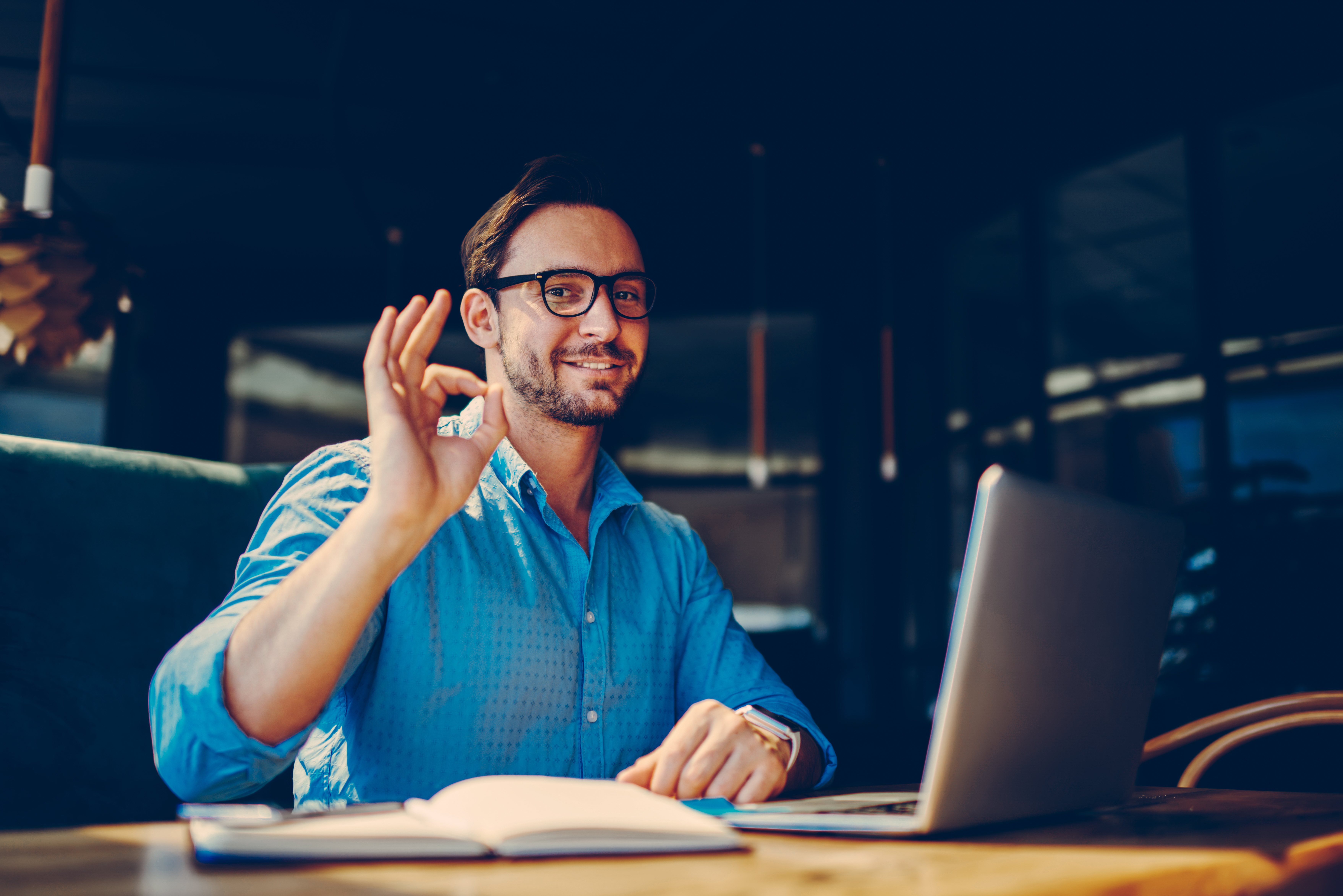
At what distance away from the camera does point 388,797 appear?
1.19 meters

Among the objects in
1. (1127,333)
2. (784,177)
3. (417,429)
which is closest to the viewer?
(417,429)

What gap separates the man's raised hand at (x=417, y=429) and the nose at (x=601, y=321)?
427mm

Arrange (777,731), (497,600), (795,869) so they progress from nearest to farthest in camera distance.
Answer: (795,869) < (777,731) < (497,600)

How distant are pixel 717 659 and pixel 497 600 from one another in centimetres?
43

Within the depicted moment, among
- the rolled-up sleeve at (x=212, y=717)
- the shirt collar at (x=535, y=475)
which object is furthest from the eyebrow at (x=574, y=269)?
the rolled-up sleeve at (x=212, y=717)

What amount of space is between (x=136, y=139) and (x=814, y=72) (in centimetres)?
452

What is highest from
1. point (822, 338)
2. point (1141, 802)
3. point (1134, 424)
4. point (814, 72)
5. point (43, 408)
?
point (814, 72)

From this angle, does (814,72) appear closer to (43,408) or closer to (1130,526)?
(1130,526)

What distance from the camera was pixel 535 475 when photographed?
1472 millimetres

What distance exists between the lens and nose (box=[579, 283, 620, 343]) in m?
1.55

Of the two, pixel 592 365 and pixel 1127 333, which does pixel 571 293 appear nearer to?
Answer: pixel 592 365

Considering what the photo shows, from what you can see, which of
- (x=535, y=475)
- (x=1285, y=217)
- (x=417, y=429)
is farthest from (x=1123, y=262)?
(x=417, y=429)

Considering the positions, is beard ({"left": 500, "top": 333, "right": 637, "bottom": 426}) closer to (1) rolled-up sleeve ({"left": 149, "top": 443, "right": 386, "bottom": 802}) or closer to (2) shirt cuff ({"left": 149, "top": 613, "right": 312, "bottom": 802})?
(1) rolled-up sleeve ({"left": 149, "top": 443, "right": 386, "bottom": 802})

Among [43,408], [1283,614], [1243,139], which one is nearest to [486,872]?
[1283,614]
